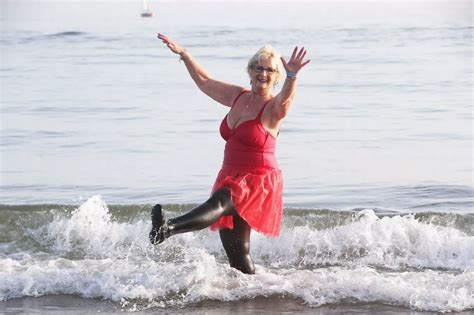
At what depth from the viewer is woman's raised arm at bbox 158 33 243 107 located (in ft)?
25.1

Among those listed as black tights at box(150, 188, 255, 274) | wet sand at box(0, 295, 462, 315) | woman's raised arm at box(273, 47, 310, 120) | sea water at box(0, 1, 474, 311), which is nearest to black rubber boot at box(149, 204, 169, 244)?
black tights at box(150, 188, 255, 274)

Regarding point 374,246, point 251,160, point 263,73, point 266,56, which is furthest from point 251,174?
point 374,246

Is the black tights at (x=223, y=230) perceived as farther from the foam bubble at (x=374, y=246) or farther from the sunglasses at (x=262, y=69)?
the foam bubble at (x=374, y=246)

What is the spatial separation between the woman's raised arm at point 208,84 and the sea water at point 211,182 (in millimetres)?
1334

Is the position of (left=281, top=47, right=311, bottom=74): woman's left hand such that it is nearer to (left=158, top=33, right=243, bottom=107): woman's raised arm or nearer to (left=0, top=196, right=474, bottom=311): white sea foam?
(left=158, top=33, right=243, bottom=107): woman's raised arm

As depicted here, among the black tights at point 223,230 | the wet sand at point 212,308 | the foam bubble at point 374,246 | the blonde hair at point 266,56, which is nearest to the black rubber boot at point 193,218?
the black tights at point 223,230

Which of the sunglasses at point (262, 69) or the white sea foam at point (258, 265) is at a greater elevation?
the sunglasses at point (262, 69)

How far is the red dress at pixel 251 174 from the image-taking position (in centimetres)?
738

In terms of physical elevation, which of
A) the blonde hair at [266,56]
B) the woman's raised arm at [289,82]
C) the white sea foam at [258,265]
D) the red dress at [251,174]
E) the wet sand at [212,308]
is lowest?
the wet sand at [212,308]

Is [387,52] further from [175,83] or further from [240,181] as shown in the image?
[240,181]

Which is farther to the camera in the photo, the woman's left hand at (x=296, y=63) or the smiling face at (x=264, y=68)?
the smiling face at (x=264, y=68)

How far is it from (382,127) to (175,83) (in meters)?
8.05

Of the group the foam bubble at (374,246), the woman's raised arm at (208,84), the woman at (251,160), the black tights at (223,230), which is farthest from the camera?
the foam bubble at (374,246)

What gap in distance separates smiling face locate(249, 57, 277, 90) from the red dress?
7.2 inches
